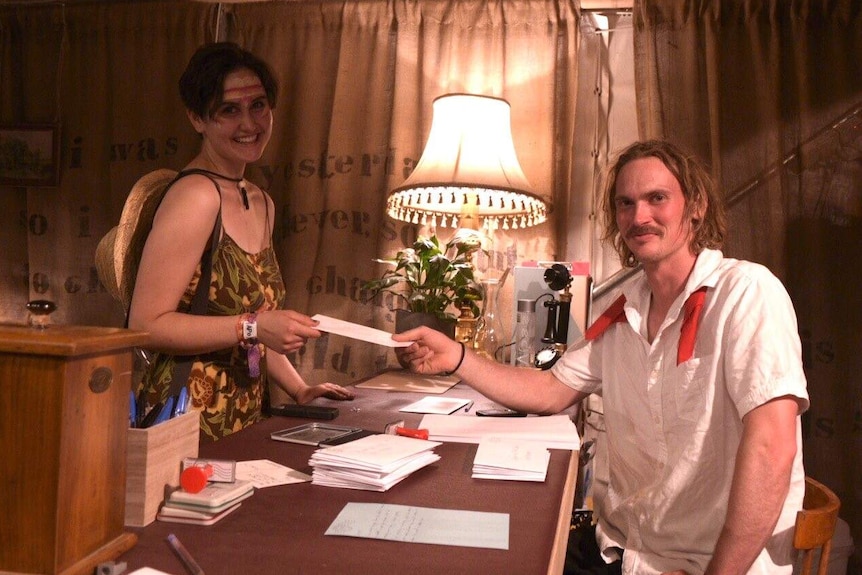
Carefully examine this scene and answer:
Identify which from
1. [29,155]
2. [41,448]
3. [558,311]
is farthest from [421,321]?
[29,155]

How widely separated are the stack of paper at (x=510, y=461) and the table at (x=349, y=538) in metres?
0.02

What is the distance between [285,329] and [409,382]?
2.48ft

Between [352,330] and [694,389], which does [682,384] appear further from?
[352,330]

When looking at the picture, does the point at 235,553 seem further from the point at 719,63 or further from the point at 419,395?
the point at 719,63

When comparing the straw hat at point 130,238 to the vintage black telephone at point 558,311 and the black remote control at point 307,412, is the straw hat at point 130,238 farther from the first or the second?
the vintage black telephone at point 558,311

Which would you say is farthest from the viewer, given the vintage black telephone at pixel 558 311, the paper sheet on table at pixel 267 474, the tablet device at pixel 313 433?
the vintage black telephone at pixel 558 311

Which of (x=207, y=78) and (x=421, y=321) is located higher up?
(x=207, y=78)

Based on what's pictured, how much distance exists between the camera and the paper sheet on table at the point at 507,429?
142cm

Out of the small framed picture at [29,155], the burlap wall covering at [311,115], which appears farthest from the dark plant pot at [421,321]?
the small framed picture at [29,155]

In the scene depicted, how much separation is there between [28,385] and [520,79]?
2.44 meters

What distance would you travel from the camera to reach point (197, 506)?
935 mm

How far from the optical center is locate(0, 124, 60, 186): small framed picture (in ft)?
10.6

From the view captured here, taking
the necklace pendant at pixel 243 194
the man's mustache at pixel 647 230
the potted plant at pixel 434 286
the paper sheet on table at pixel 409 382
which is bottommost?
the paper sheet on table at pixel 409 382

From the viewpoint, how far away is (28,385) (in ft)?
2.42
